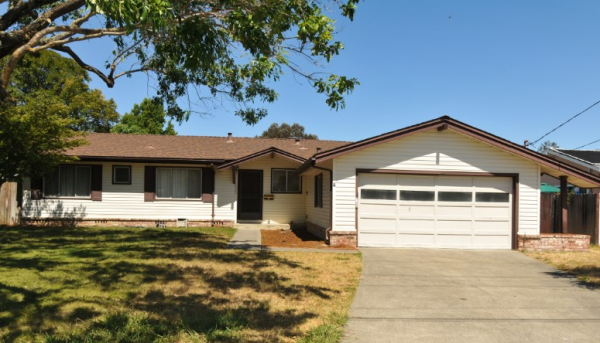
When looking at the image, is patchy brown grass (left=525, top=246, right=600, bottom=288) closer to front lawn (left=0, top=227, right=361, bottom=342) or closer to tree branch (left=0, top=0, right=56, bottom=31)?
front lawn (left=0, top=227, right=361, bottom=342)

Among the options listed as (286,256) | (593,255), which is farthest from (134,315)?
(593,255)

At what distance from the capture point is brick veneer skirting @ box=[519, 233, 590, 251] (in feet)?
43.1

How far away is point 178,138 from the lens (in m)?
21.4

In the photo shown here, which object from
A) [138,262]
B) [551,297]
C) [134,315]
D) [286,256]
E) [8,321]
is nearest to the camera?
[8,321]

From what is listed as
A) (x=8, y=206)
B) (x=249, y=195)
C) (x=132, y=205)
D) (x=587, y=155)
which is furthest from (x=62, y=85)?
(x=587, y=155)

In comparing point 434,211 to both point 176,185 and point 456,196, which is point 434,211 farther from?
point 176,185

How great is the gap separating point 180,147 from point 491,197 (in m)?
12.9

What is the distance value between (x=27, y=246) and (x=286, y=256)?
6.75 meters

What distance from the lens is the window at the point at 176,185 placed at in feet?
59.4

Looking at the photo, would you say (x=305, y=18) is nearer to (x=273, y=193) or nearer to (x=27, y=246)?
(x=27, y=246)

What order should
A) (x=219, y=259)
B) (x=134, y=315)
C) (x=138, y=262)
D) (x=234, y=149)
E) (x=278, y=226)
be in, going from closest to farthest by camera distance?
(x=134, y=315)
(x=138, y=262)
(x=219, y=259)
(x=278, y=226)
(x=234, y=149)

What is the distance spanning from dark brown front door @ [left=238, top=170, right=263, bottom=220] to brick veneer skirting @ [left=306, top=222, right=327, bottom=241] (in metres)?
2.59

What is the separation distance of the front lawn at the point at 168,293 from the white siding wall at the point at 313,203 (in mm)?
2980

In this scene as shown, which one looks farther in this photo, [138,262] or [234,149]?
[234,149]
